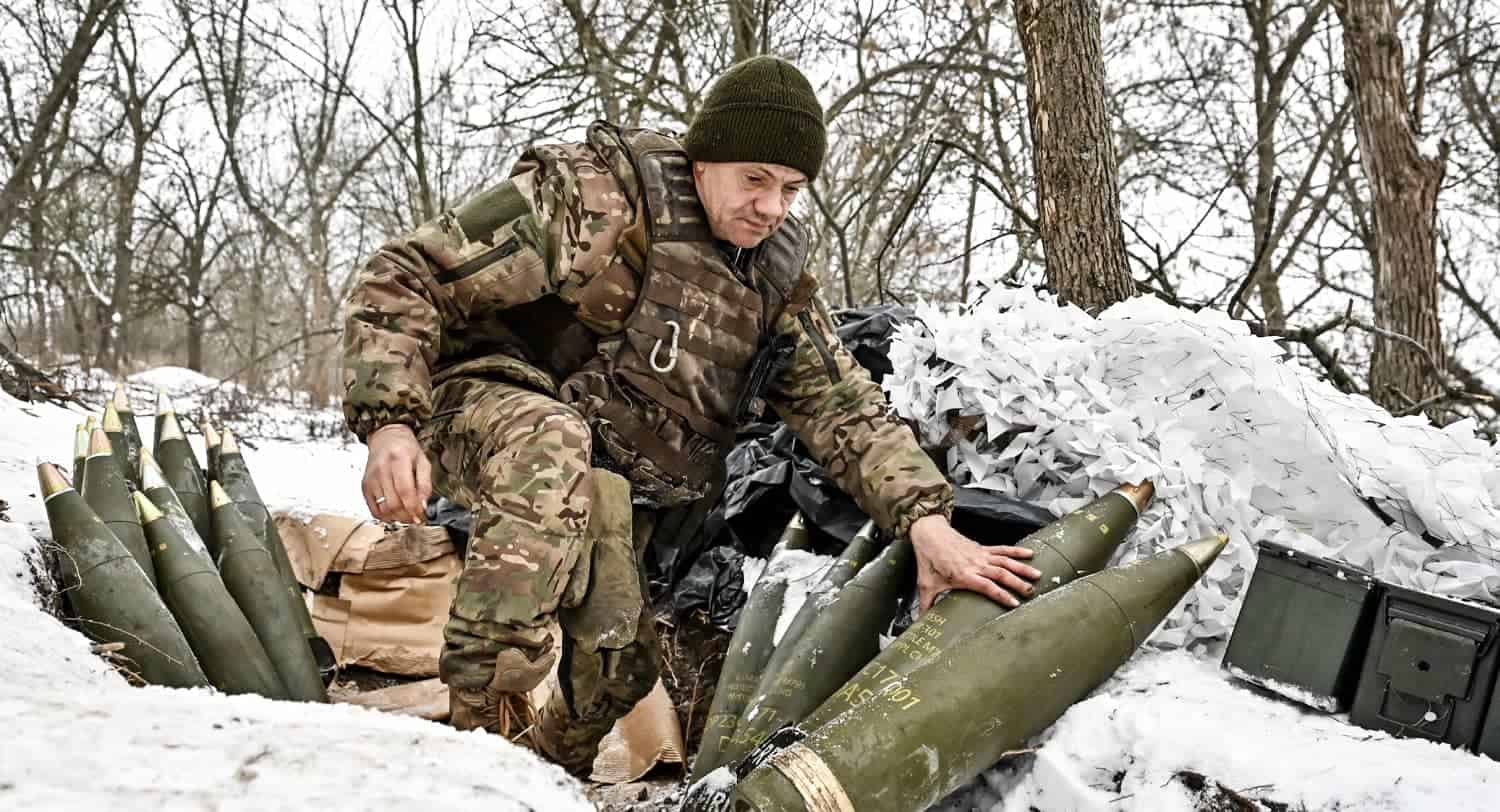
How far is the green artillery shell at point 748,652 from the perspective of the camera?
229cm

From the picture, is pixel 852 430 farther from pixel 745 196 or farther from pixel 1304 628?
pixel 1304 628

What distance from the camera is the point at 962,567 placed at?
2.25 meters

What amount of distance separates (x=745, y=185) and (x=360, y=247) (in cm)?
1963

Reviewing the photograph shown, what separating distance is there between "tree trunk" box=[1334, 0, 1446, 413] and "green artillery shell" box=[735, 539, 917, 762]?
425cm

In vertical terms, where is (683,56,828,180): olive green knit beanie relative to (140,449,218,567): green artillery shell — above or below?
above

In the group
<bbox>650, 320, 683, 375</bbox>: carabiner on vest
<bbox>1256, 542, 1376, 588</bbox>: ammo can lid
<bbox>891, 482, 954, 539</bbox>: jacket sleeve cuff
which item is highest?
<bbox>650, 320, 683, 375</bbox>: carabiner on vest

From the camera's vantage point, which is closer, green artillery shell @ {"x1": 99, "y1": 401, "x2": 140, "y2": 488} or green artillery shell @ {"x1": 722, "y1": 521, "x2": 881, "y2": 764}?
green artillery shell @ {"x1": 722, "y1": 521, "x2": 881, "y2": 764}

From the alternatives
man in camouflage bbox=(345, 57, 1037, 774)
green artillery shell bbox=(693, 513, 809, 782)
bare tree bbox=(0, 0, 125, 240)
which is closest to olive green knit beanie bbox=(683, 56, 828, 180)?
man in camouflage bbox=(345, 57, 1037, 774)

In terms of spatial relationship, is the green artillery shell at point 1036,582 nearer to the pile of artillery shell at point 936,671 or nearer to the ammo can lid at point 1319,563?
the pile of artillery shell at point 936,671

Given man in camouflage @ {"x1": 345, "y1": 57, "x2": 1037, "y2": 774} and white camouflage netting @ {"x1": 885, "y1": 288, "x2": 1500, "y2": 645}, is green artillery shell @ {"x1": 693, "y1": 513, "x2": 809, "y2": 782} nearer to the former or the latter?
man in camouflage @ {"x1": 345, "y1": 57, "x2": 1037, "y2": 774}

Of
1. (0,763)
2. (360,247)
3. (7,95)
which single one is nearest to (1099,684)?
(0,763)

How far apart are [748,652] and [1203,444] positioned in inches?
52.3

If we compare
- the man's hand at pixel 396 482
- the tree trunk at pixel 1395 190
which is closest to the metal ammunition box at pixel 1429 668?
the man's hand at pixel 396 482

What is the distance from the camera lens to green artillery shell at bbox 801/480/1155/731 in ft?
6.68
